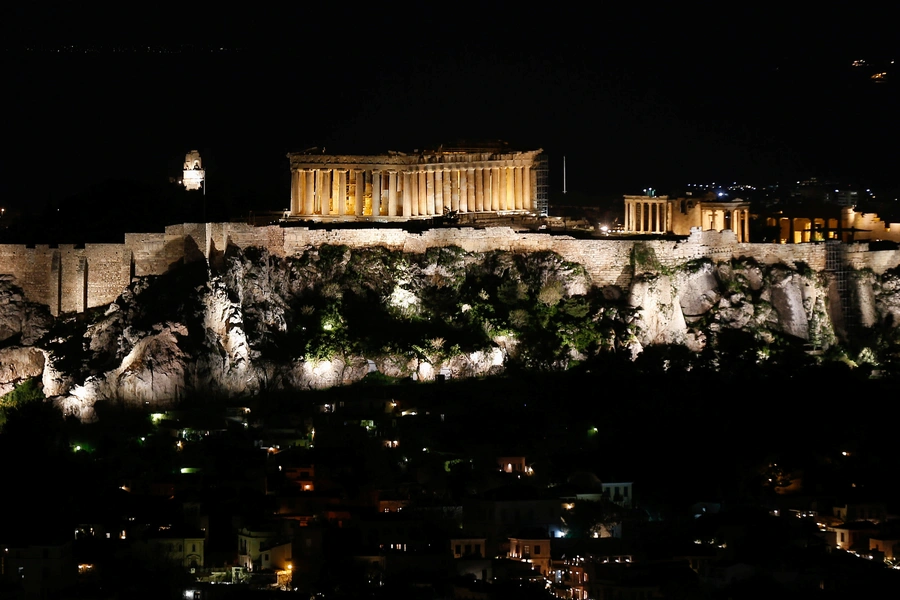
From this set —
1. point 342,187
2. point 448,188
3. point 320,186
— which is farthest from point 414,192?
point 320,186

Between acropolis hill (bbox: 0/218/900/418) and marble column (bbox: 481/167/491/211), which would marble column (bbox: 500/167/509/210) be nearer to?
marble column (bbox: 481/167/491/211)

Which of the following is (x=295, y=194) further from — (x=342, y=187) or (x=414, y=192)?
(x=414, y=192)

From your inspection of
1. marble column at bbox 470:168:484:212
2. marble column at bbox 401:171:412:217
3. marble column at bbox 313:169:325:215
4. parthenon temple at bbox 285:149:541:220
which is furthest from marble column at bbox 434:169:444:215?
marble column at bbox 313:169:325:215

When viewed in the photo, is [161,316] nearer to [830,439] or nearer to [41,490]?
[41,490]

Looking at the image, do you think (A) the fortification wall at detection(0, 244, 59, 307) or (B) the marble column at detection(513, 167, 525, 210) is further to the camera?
(B) the marble column at detection(513, 167, 525, 210)

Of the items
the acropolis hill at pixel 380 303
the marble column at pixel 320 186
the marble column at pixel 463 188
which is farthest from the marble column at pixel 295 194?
the acropolis hill at pixel 380 303

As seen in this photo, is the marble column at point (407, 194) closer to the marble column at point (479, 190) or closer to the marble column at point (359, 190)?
the marble column at point (359, 190)
